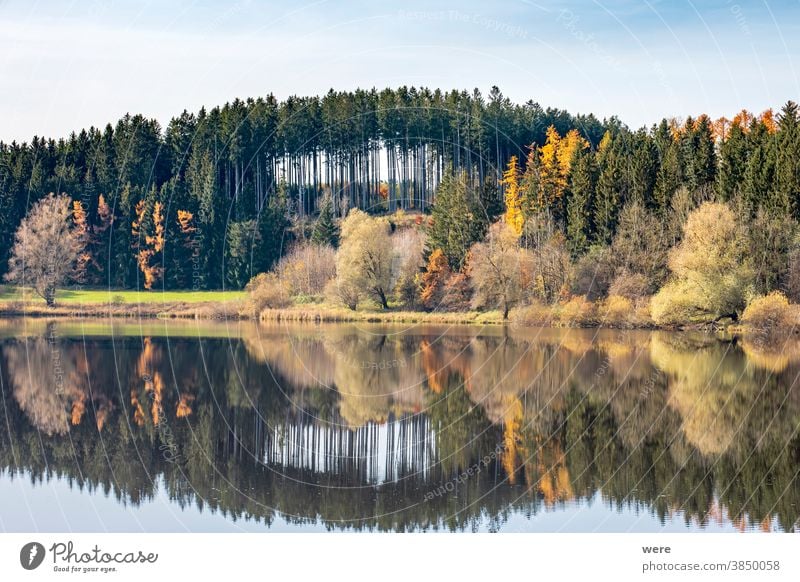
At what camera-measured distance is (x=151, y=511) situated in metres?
16.5

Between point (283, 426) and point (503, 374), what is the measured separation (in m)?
10.0

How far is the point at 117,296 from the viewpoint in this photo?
68.2 metres

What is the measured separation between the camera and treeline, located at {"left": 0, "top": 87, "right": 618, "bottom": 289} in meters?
72.8

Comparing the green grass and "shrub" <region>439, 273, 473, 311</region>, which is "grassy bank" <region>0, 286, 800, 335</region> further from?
"shrub" <region>439, 273, 473, 311</region>

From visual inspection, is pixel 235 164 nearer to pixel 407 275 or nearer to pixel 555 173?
pixel 407 275

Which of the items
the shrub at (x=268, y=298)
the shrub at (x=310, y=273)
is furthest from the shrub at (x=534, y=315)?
the shrub at (x=268, y=298)

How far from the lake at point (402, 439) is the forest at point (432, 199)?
12363mm

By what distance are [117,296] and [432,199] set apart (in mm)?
25263

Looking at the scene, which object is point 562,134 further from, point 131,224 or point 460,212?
point 131,224

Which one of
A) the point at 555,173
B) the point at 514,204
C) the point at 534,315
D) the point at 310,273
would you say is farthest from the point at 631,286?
the point at 310,273

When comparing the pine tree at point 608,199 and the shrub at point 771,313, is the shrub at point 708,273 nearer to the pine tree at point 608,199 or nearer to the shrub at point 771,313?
the shrub at point 771,313

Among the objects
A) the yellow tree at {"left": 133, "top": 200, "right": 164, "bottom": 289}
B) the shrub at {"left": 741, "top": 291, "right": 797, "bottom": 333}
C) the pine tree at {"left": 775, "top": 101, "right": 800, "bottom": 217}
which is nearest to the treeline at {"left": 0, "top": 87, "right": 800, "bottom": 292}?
the yellow tree at {"left": 133, "top": 200, "right": 164, "bottom": 289}

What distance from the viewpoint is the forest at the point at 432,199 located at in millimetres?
50125

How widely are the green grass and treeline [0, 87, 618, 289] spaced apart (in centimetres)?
212
